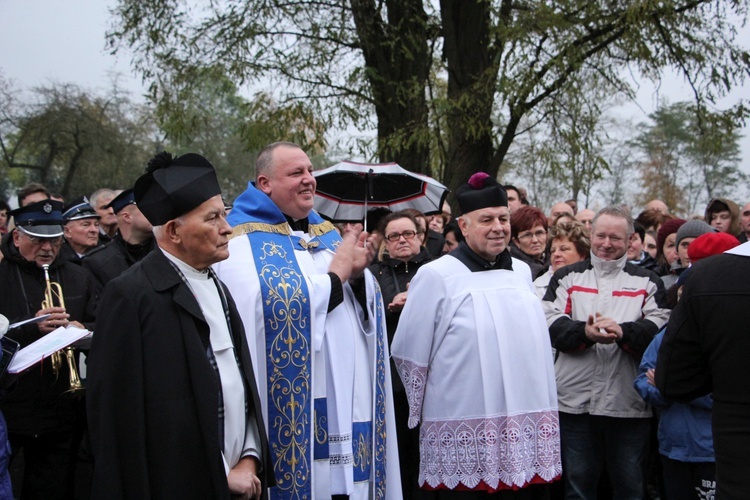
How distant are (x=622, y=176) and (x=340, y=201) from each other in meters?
37.3

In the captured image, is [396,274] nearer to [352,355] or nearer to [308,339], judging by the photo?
[352,355]

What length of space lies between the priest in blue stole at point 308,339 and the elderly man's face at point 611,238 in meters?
1.77

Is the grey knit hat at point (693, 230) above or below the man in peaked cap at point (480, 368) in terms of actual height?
above

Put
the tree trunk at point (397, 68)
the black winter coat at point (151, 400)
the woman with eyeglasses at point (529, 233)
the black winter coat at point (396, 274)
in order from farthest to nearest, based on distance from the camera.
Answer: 1. the tree trunk at point (397, 68)
2. the woman with eyeglasses at point (529, 233)
3. the black winter coat at point (396, 274)
4. the black winter coat at point (151, 400)

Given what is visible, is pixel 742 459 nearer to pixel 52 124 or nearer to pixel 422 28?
pixel 422 28

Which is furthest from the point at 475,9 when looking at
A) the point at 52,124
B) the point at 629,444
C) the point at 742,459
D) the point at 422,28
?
the point at 52,124

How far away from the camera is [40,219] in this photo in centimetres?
543

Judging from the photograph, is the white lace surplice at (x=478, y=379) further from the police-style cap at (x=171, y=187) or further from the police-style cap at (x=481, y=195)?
the police-style cap at (x=171, y=187)

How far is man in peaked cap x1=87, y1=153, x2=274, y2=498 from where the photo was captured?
3.00m

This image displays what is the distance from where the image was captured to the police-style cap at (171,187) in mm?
3276

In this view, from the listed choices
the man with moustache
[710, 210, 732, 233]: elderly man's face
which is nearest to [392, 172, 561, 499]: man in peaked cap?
[710, 210, 732, 233]: elderly man's face

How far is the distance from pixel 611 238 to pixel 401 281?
68.9 inches

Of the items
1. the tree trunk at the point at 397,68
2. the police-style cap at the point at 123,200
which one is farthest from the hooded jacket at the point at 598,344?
the tree trunk at the point at 397,68

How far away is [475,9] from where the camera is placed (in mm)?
12867
